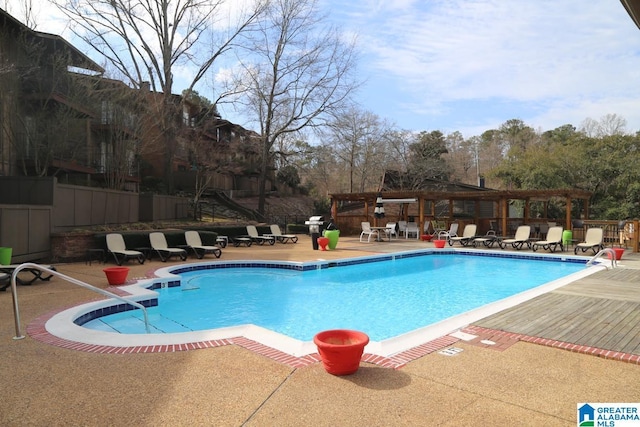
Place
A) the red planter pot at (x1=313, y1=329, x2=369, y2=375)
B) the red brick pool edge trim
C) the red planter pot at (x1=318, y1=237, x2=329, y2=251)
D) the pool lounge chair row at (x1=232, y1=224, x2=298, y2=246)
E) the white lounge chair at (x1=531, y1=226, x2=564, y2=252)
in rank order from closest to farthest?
the red planter pot at (x1=313, y1=329, x2=369, y2=375)
the red brick pool edge trim
the white lounge chair at (x1=531, y1=226, x2=564, y2=252)
the red planter pot at (x1=318, y1=237, x2=329, y2=251)
the pool lounge chair row at (x1=232, y1=224, x2=298, y2=246)

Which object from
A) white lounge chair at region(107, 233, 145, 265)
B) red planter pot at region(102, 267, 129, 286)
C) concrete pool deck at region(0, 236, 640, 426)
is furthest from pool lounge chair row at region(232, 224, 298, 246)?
concrete pool deck at region(0, 236, 640, 426)

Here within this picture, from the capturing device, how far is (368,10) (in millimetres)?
11938

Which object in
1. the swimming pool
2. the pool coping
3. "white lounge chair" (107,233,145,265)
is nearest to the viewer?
the pool coping

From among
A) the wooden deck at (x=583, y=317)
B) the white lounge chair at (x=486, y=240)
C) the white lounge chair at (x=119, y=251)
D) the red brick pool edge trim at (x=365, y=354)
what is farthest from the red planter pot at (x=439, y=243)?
the red brick pool edge trim at (x=365, y=354)

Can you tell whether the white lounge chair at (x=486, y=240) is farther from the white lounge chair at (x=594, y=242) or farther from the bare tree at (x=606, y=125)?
the bare tree at (x=606, y=125)

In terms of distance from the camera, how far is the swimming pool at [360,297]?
4520mm

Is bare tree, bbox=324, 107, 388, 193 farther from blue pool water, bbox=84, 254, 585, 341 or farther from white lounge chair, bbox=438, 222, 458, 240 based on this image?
blue pool water, bbox=84, 254, 585, 341

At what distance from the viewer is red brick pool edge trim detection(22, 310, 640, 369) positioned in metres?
3.86

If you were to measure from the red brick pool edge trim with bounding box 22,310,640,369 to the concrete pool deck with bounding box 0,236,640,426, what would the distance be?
96 millimetres

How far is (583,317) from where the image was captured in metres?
5.46

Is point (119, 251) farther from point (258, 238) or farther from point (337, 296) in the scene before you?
point (258, 238)

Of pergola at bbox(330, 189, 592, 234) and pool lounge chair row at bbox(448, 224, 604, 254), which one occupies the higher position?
pergola at bbox(330, 189, 592, 234)

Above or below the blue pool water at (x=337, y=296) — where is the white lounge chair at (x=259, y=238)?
above
